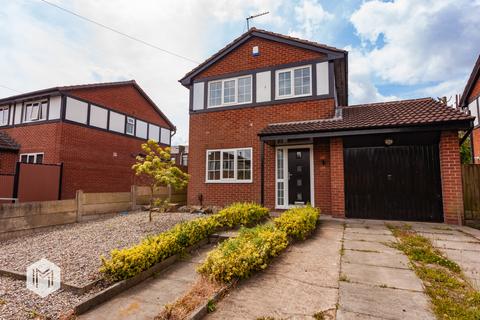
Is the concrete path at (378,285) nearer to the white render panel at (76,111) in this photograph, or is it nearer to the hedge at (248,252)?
the hedge at (248,252)

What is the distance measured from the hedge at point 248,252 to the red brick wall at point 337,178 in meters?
2.96

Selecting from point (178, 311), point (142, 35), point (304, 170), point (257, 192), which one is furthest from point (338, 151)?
point (142, 35)

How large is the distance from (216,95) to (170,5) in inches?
151

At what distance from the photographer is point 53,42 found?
9.16 metres

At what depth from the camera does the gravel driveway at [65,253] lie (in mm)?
3049

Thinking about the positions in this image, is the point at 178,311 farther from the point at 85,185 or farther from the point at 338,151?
the point at 85,185

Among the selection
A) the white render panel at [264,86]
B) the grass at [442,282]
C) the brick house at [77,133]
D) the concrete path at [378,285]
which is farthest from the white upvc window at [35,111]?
the grass at [442,282]

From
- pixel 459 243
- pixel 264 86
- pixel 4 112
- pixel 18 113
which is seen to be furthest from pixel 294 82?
pixel 4 112

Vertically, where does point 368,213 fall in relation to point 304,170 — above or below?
below

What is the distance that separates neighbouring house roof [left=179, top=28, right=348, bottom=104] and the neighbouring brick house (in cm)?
4

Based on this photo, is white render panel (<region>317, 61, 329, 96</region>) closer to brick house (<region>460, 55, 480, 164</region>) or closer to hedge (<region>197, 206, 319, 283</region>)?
hedge (<region>197, 206, 319, 283</region>)

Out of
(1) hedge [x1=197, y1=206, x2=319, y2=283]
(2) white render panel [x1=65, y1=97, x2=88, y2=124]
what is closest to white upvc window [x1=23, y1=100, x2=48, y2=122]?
(2) white render panel [x1=65, y1=97, x2=88, y2=124]

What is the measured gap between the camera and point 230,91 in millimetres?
10648

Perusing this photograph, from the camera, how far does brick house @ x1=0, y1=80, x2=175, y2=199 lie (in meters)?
12.7
